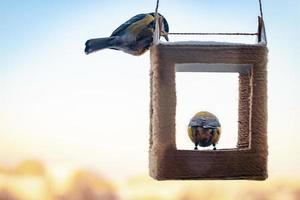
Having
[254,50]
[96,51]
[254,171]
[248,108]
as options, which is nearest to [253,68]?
[254,50]

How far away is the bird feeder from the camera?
55.9 inches

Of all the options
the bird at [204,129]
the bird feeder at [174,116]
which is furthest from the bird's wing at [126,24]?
the bird at [204,129]

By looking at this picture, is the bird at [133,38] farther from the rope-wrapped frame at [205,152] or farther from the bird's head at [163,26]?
the rope-wrapped frame at [205,152]

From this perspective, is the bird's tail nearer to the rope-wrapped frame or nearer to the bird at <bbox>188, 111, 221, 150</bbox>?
the rope-wrapped frame

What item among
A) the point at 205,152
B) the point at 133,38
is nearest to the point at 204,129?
the point at 205,152

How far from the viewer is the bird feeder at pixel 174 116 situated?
1.42 metres

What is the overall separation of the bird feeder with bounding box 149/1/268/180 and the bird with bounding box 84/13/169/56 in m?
0.13

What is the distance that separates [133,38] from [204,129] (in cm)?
35

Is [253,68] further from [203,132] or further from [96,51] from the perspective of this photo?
[96,51]

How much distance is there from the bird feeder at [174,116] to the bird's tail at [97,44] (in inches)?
7.0

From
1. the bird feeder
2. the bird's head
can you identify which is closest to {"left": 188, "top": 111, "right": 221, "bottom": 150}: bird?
the bird feeder

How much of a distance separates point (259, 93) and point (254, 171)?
203mm

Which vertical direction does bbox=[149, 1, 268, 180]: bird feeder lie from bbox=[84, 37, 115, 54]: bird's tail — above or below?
below

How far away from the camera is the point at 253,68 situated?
146 cm
